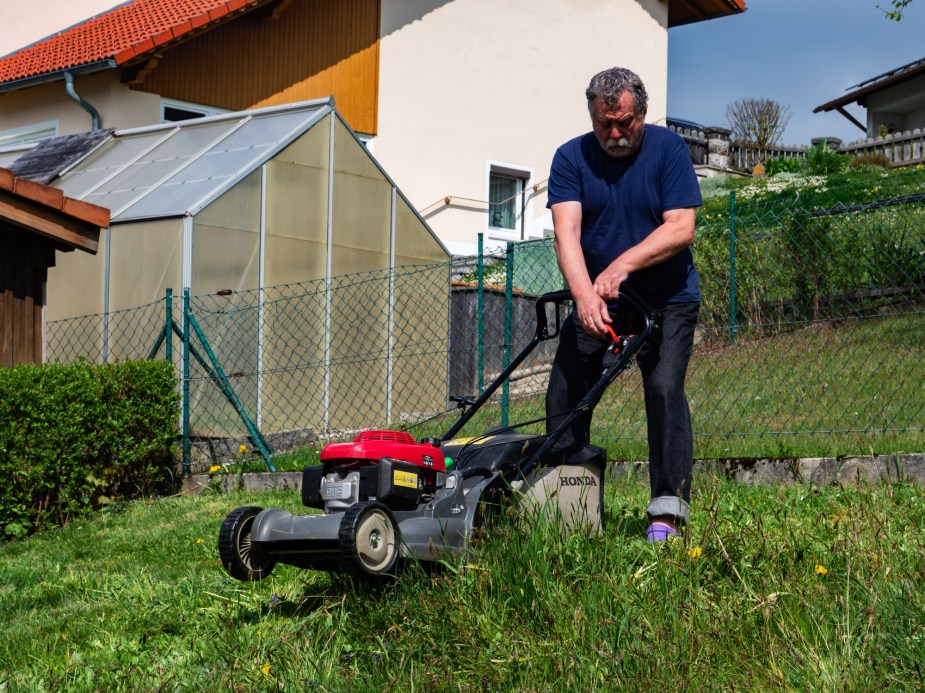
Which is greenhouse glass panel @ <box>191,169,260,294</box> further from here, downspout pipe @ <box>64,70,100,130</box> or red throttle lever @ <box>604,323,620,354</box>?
red throttle lever @ <box>604,323,620,354</box>

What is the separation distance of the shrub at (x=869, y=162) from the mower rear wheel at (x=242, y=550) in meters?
23.0

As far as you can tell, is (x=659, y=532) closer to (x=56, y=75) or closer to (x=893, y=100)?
(x=56, y=75)

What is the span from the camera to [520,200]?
21.8 m

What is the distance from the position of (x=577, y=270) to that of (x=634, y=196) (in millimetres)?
390

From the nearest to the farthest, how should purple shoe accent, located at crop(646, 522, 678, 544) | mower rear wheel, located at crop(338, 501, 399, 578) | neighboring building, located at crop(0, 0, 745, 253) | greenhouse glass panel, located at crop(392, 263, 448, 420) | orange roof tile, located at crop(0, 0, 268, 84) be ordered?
mower rear wheel, located at crop(338, 501, 399, 578) < purple shoe accent, located at crop(646, 522, 678, 544) < greenhouse glass panel, located at crop(392, 263, 448, 420) < orange roof tile, located at crop(0, 0, 268, 84) < neighboring building, located at crop(0, 0, 745, 253)

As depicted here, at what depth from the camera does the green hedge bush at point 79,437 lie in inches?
318

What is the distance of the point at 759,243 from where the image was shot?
10766 mm

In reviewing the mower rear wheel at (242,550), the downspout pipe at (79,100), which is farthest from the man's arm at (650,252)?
the downspout pipe at (79,100)

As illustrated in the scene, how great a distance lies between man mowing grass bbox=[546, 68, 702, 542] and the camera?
13.9 feet

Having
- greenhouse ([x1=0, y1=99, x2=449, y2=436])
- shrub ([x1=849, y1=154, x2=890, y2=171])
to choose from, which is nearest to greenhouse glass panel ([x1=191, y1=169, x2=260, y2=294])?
greenhouse ([x1=0, y1=99, x2=449, y2=436])

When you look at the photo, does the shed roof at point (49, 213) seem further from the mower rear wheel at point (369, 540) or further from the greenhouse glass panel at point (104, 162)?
the mower rear wheel at point (369, 540)

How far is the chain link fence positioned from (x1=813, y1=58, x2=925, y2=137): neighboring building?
77.6ft

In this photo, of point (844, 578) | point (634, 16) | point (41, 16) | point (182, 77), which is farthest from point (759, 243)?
point (41, 16)

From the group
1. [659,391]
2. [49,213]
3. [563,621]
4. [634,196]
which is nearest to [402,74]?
[49,213]
